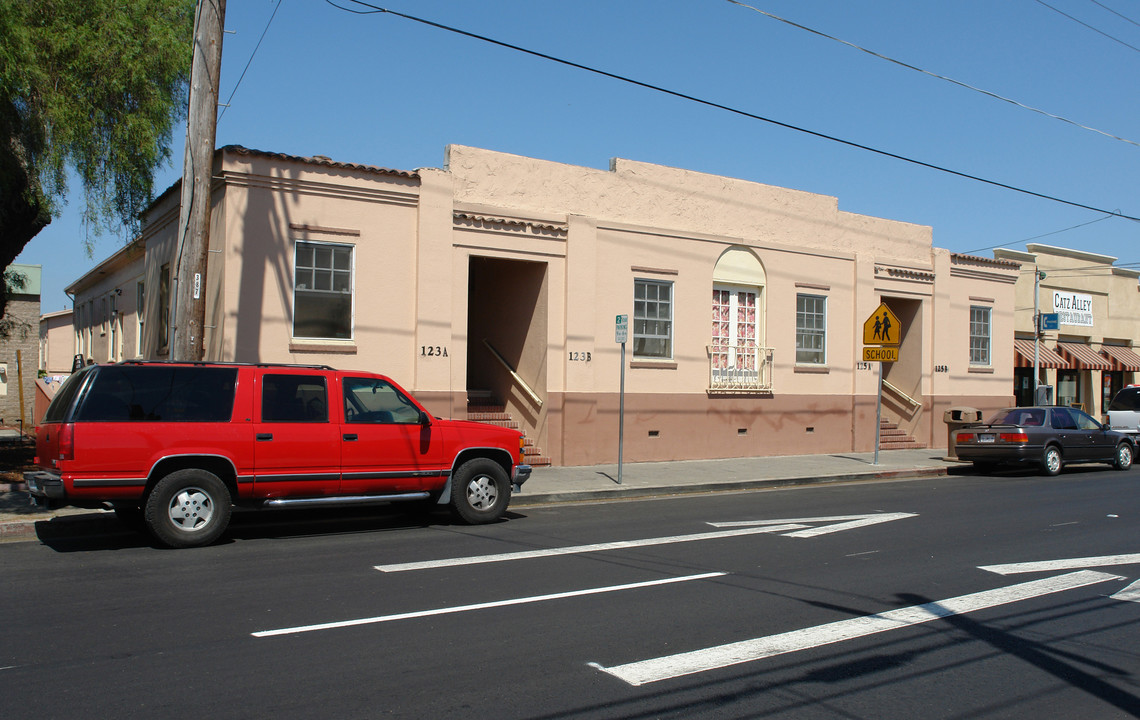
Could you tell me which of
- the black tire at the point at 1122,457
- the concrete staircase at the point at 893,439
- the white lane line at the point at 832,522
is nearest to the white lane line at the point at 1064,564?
the white lane line at the point at 832,522

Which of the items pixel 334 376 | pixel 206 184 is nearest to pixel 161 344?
pixel 206 184

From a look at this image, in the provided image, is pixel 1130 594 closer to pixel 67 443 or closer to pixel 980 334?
pixel 67 443

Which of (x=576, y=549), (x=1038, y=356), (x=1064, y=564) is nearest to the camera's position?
(x=1064, y=564)

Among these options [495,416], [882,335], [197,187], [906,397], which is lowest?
[495,416]

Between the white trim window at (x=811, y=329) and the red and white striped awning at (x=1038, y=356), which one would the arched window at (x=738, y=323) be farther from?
the red and white striped awning at (x=1038, y=356)

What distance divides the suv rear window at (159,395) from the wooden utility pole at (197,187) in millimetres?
1708

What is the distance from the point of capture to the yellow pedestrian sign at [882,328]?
61.0ft

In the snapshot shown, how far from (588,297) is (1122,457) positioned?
13.1 m

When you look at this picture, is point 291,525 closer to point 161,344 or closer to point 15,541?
point 15,541

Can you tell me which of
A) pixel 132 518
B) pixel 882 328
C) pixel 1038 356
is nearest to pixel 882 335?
pixel 882 328

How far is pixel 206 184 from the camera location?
11.4 metres

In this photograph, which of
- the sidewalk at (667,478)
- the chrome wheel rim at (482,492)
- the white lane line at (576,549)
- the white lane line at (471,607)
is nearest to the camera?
the white lane line at (471,607)

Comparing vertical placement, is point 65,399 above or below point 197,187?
below

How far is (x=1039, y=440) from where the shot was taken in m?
18.8
